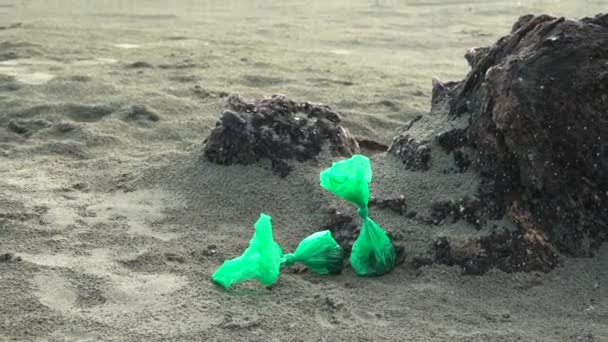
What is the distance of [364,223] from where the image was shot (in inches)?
108

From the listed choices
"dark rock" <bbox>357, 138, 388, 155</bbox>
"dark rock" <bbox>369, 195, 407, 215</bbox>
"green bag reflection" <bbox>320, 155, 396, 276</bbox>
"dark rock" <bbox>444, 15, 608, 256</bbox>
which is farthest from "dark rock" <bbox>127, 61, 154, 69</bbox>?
"dark rock" <bbox>444, 15, 608, 256</bbox>

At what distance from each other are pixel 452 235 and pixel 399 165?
0.55 meters

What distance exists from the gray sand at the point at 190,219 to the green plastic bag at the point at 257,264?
0.16ft

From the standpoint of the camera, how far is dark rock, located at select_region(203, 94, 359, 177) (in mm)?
3543

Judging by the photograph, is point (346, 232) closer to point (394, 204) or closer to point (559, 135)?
point (394, 204)

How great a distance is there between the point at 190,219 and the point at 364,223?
2.73 feet

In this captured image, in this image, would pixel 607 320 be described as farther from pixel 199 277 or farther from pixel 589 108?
pixel 199 277

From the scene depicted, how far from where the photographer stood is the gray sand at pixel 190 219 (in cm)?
241

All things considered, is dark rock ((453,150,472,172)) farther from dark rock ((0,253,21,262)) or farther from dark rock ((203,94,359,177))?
dark rock ((0,253,21,262))

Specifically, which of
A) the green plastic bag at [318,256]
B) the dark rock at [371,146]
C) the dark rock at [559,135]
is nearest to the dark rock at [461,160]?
the dark rock at [559,135]

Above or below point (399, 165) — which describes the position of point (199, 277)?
below

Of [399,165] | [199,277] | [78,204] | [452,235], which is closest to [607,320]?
[452,235]

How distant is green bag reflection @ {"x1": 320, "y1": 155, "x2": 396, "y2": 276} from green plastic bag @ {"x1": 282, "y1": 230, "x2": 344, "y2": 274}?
7 cm

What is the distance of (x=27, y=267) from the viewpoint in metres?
2.72
